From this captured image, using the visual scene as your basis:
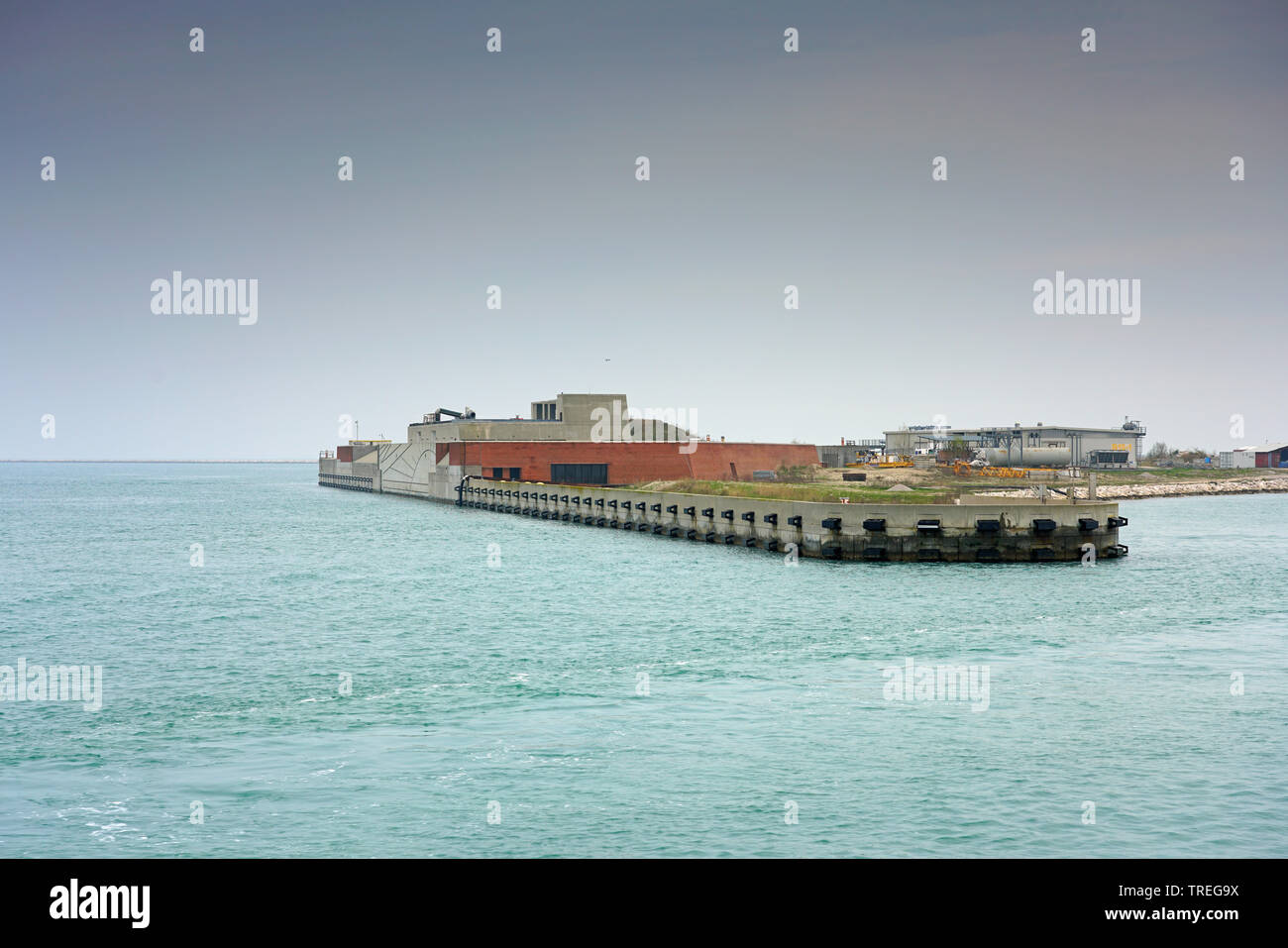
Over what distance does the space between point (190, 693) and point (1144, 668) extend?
2437cm

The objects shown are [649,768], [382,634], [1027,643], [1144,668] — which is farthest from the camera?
[382,634]

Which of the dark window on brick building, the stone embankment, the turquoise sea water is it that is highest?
the dark window on brick building

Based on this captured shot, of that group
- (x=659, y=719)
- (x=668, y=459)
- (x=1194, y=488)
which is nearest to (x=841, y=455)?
(x=668, y=459)

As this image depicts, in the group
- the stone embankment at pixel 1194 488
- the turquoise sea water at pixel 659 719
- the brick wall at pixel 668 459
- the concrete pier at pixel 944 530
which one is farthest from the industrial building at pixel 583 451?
the turquoise sea water at pixel 659 719

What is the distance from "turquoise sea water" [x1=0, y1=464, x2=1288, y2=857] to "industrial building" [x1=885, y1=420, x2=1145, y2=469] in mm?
89209

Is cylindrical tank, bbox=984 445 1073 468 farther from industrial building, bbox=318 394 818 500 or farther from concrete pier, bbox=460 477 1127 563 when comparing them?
concrete pier, bbox=460 477 1127 563

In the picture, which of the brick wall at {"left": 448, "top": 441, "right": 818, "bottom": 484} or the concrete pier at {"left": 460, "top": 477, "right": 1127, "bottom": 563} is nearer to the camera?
the concrete pier at {"left": 460, "top": 477, "right": 1127, "bottom": 563}

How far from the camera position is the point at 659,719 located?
2117 cm

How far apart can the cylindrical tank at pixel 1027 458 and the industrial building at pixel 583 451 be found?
32134 mm

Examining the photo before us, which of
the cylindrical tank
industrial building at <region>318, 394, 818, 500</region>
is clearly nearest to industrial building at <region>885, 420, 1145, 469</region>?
the cylindrical tank

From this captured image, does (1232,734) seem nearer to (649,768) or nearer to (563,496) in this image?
(649,768)

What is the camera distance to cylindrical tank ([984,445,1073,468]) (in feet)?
434
